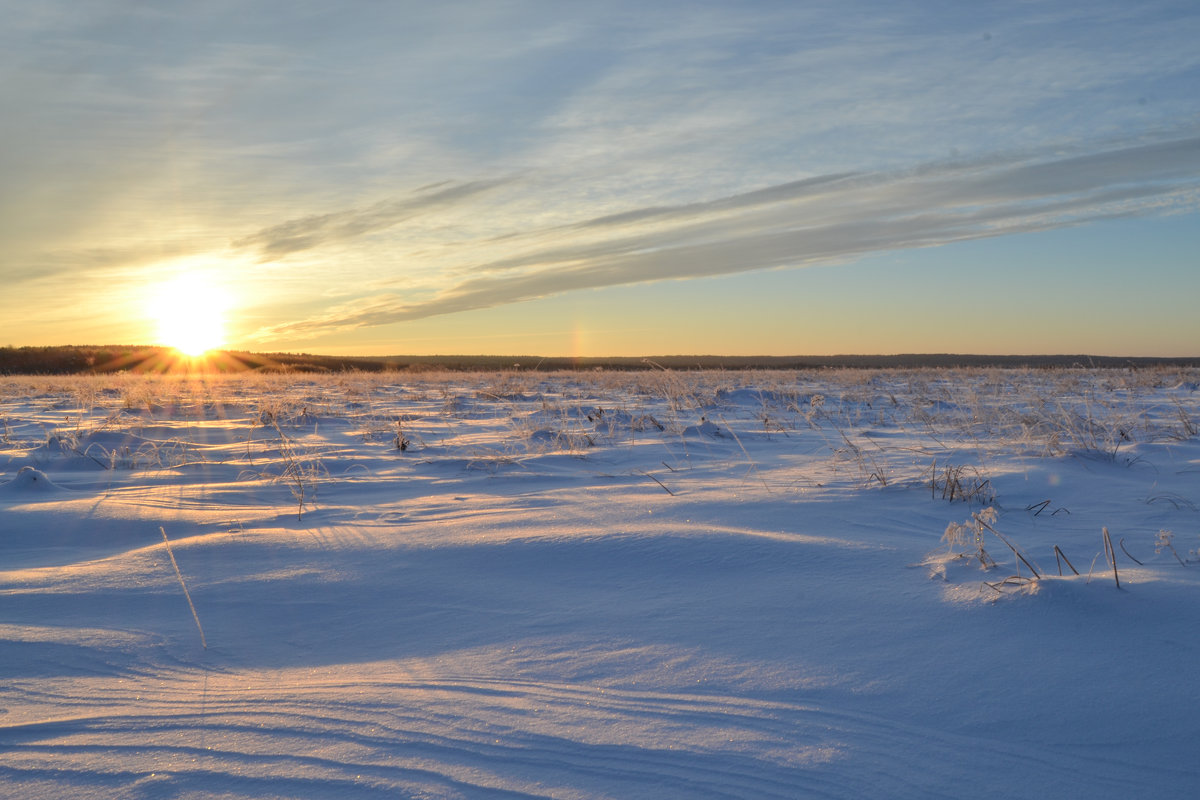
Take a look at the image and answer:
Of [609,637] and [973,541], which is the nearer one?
[609,637]

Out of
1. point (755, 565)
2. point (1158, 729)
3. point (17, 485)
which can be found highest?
point (17, 485)

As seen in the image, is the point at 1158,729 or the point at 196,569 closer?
the point at 1158,729

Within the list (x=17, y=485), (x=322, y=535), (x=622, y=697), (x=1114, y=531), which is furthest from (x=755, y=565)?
(x=17, y=485)

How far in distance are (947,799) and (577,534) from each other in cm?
174

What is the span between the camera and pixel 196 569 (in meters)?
2.49

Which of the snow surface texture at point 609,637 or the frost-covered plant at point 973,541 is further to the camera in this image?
the frost-covered plant at point 973,541

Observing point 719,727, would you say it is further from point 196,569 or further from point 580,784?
point 196,569

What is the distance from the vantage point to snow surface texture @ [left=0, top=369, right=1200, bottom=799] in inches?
50.9

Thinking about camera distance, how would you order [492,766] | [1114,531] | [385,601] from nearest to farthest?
[492,766] → [385,601] → [1114,531]

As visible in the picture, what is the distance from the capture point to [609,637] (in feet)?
6.14

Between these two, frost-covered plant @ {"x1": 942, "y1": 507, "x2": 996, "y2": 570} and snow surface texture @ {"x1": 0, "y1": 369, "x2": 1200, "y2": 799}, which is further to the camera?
frost-covered plant @ {"x1": 942, "y1": 507, "x2": 996, "y2": 570}

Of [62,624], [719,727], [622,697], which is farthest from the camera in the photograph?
[62,624]

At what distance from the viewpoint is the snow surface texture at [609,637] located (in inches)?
50.9

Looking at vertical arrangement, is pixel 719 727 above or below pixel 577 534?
below
